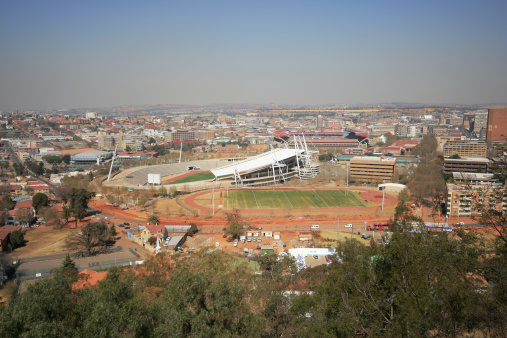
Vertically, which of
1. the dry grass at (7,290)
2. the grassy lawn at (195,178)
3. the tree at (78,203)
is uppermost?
the tree at (78,203)

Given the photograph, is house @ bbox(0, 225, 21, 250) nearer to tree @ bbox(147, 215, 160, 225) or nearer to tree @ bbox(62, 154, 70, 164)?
tree @ bbox(147, 215, 160, 225)

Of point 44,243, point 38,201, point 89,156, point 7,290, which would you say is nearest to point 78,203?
point 44,243

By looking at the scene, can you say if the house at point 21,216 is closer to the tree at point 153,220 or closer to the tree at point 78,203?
the tree at point 78,203

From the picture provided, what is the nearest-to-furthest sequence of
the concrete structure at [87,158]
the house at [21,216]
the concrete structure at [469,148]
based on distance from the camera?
the house at [21,216] → the concrete structure at [469,148] → the concrete structure at [87,158]

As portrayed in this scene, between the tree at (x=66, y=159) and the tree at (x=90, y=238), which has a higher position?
the tree at (x=90, y=238)

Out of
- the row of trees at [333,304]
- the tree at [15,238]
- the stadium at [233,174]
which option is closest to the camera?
the row of trees at [333,304]

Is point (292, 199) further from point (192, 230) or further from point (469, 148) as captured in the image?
point (469, 148)

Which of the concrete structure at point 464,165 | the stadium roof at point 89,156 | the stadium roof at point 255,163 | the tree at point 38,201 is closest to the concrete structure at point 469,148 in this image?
the concrete structure at point 464,165

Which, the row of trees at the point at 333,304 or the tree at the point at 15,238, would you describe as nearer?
the row of trees at the point at 333,304
